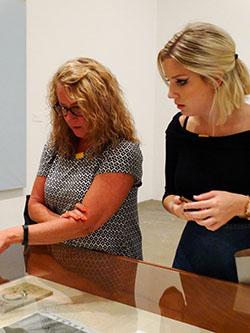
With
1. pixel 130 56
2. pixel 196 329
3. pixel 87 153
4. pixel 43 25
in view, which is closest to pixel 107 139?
pixel 87 153

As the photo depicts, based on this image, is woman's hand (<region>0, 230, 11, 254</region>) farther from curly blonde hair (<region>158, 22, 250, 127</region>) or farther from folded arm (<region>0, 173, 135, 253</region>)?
curly blonde hair (<region>158, 22, 250, 127</region>)

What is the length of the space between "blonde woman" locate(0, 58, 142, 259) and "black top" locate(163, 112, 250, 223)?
0.57 feet

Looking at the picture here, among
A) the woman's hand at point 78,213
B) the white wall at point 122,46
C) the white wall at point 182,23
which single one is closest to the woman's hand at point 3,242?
the woman's hand at point 78,213

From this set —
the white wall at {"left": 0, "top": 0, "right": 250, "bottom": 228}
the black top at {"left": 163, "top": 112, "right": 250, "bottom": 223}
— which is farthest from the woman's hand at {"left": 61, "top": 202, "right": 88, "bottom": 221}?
the white wall at {"left": 0, "top": 0, "right": 250, "bottom": 228}

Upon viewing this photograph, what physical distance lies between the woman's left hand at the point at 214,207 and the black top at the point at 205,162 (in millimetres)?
165

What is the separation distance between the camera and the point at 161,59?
1.50 meters

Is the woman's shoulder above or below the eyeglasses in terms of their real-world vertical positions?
below

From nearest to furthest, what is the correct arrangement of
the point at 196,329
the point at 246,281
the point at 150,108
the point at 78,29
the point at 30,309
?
the point at 196,329
the point at 30,309
the point at 246,281
the point at 78,29
the point at 150,108

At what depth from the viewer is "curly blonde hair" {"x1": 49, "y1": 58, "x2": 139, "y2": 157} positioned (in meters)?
1.67

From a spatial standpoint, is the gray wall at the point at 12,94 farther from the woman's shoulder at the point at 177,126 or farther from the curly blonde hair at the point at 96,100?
the woman's shoulder at the point at 177,126

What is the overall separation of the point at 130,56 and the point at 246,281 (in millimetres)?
5741

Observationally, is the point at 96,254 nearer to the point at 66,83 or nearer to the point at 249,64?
the point at 66,83

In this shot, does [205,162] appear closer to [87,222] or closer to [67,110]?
[87,222]

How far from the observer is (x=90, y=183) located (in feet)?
5.62
